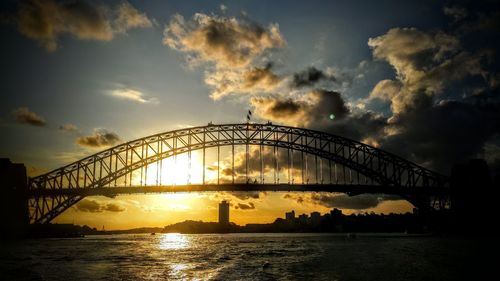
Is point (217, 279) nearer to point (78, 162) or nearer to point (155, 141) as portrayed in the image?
point (155, 141)

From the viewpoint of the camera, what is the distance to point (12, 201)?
219 feet

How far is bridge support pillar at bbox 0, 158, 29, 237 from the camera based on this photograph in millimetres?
65688

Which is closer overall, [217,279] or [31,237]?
[217,279]

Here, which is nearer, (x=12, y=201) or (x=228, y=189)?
(x=12, y=201)

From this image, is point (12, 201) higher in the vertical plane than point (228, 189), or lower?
lower

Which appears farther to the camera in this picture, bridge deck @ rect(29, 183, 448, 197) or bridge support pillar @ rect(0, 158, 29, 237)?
bridge deck @ rect(29, 183, 448, 197)

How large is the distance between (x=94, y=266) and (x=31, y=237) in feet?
157

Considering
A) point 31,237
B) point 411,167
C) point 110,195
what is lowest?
point 31,237

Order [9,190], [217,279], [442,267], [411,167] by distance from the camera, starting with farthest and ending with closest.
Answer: [411,167]
[9,190]
[442,267]
[217,279]

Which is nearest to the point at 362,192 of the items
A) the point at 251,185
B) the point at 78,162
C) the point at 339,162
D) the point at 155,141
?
the point at 339,162

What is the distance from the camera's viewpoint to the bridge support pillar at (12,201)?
A: 65.7m

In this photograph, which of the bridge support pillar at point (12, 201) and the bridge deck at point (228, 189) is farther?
the bridge deck at point (228, 189)

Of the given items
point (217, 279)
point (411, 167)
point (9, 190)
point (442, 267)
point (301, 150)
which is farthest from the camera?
point (411, 167)

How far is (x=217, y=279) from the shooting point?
2166 cm
